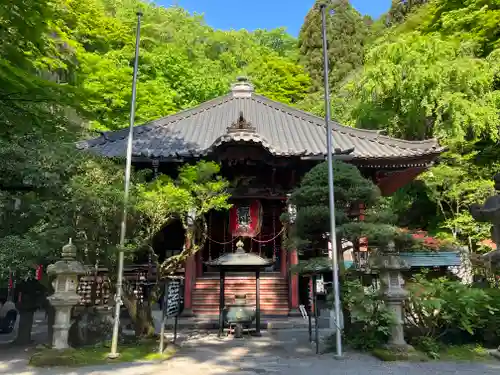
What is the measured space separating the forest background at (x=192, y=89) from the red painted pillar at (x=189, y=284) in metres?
5.38

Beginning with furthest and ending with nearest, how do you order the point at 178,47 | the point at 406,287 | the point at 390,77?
the point at 178,47 < the point at 390,77 < the point at 406,287

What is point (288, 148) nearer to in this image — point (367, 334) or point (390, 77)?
point (367, 334)

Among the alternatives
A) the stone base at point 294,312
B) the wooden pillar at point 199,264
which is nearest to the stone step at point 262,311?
the stone base at point 294,312

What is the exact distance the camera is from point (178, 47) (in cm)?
2723

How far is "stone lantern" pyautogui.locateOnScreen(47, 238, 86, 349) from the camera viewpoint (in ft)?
24.3

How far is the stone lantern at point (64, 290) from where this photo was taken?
292 inches

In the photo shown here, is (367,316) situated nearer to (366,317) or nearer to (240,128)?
(366,317)

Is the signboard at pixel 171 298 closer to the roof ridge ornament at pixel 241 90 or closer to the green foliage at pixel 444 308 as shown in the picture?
the green foliage at pixel 444 308

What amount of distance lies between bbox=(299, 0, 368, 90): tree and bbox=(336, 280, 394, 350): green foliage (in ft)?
95.7

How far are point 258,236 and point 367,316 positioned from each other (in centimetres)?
730

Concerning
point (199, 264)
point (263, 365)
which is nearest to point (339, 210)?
point (263, 365)

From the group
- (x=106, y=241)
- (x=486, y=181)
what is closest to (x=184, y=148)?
(x=106, y=241)

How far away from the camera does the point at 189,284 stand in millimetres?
12852

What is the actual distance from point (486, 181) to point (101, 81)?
18108 mm
